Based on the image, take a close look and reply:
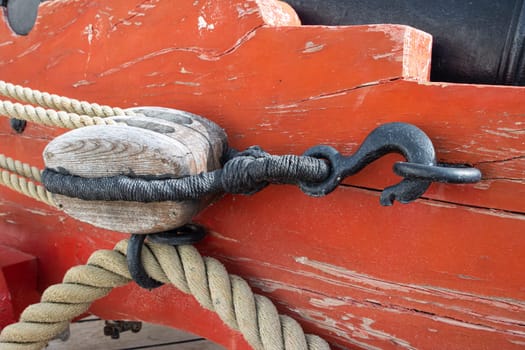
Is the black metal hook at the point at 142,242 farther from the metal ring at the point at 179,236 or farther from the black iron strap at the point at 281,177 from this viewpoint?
the black iron strap at the point at 281,177

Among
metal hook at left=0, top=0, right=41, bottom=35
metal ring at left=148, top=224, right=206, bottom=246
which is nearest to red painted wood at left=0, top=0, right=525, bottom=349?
metal ring at left=148, top=224, right=206, bottom=246

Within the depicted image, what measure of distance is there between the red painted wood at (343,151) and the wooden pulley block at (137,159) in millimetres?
104

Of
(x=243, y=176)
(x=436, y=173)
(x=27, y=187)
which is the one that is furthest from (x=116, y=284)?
(x=436, y=173)

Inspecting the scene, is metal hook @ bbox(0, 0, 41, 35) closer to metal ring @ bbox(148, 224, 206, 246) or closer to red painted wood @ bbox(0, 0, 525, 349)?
red painted wood @ bbox(0, 0, 525, 349)

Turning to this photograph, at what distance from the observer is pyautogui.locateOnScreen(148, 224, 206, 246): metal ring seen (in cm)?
87

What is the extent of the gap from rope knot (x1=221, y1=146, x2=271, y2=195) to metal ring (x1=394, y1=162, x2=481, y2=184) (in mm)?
195

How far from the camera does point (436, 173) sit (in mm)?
612

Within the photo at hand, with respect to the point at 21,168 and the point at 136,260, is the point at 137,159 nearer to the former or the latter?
the point at 136,260

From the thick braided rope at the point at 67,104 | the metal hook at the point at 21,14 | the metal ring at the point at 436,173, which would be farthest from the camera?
the metal hook at the point at 21,14

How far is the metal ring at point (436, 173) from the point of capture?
2.01 ft

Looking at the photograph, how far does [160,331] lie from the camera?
193 centimetres

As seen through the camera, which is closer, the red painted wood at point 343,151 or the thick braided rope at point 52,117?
the red painted wood at point 343,151

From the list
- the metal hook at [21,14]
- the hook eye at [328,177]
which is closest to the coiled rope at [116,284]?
the hook eye at [328,177]

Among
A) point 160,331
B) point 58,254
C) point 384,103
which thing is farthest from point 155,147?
point 160,331
